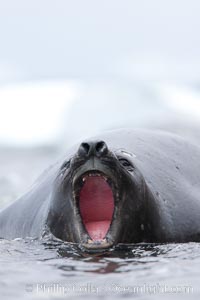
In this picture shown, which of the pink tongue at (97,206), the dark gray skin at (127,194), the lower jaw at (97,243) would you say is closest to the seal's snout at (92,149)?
the dark gray skin at (127,194)

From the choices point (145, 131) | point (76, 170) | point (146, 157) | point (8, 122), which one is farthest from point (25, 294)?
point (8, 122)

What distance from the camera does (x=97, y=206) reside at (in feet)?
24.3

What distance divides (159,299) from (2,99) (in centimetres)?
1957

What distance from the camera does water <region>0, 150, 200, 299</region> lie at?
6.13 m

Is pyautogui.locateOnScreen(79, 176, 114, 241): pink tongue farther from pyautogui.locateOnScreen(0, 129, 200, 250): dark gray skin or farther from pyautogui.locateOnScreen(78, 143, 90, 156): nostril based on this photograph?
pyautogui.locateOnScreen(78, 143, 90, 156): nostril

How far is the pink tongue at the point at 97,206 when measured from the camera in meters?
7.32

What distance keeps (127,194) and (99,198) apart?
0.64 ft

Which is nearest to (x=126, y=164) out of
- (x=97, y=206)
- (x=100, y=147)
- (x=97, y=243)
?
(x=97, y=206)

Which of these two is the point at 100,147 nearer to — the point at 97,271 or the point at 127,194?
the point at 127,194

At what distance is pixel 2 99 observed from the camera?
82.8ft

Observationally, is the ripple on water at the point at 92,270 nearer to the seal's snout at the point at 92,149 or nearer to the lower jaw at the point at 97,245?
the lower jaw at the point at 97,245

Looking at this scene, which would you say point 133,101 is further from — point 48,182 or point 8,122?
point 48,182

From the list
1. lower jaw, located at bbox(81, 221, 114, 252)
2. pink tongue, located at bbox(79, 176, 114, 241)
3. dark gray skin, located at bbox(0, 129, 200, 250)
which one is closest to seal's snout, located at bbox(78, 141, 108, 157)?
dark gray skin, located at bbox(0, 129, 200, 250)

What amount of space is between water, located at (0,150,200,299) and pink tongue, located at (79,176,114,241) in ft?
0.57
